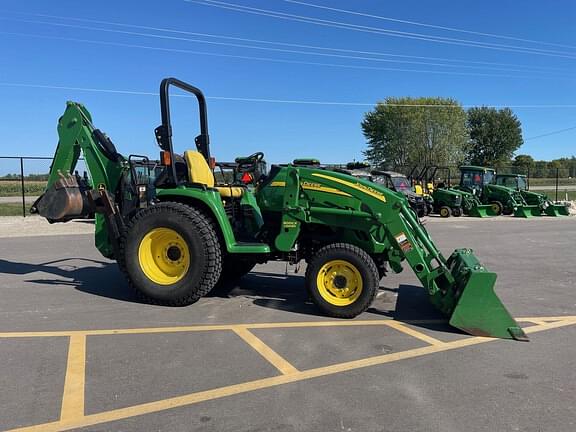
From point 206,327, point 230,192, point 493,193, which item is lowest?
point 206,327

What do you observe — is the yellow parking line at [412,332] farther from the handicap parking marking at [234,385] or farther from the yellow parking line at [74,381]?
the yellow parking line at [74,381]

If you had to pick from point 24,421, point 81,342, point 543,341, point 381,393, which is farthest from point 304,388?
point 543,341

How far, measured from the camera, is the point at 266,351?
15.3ft

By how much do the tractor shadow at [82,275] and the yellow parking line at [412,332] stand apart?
3.07 meters

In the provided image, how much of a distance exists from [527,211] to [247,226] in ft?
62.1

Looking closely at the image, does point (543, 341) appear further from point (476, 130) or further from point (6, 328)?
point (476, 130)

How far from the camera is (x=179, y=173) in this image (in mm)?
6578

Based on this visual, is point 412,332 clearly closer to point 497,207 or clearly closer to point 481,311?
Result: point 481,311

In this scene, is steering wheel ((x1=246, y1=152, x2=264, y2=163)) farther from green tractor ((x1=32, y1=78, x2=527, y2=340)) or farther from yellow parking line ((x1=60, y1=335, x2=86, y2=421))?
yellow parking line ((x1=60, y1=335, x2=86, y2=421))

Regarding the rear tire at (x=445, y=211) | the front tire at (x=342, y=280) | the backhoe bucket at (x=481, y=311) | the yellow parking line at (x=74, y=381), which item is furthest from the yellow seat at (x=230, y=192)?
the rear tire at (x=445, y=211)

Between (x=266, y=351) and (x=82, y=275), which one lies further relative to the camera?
(x=82, y=275)

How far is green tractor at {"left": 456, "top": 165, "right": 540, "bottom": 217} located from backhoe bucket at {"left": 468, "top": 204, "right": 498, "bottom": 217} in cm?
19

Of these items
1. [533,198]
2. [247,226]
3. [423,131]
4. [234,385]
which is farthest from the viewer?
[423,131]

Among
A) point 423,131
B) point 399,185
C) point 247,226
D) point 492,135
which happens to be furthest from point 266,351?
point 492,135
